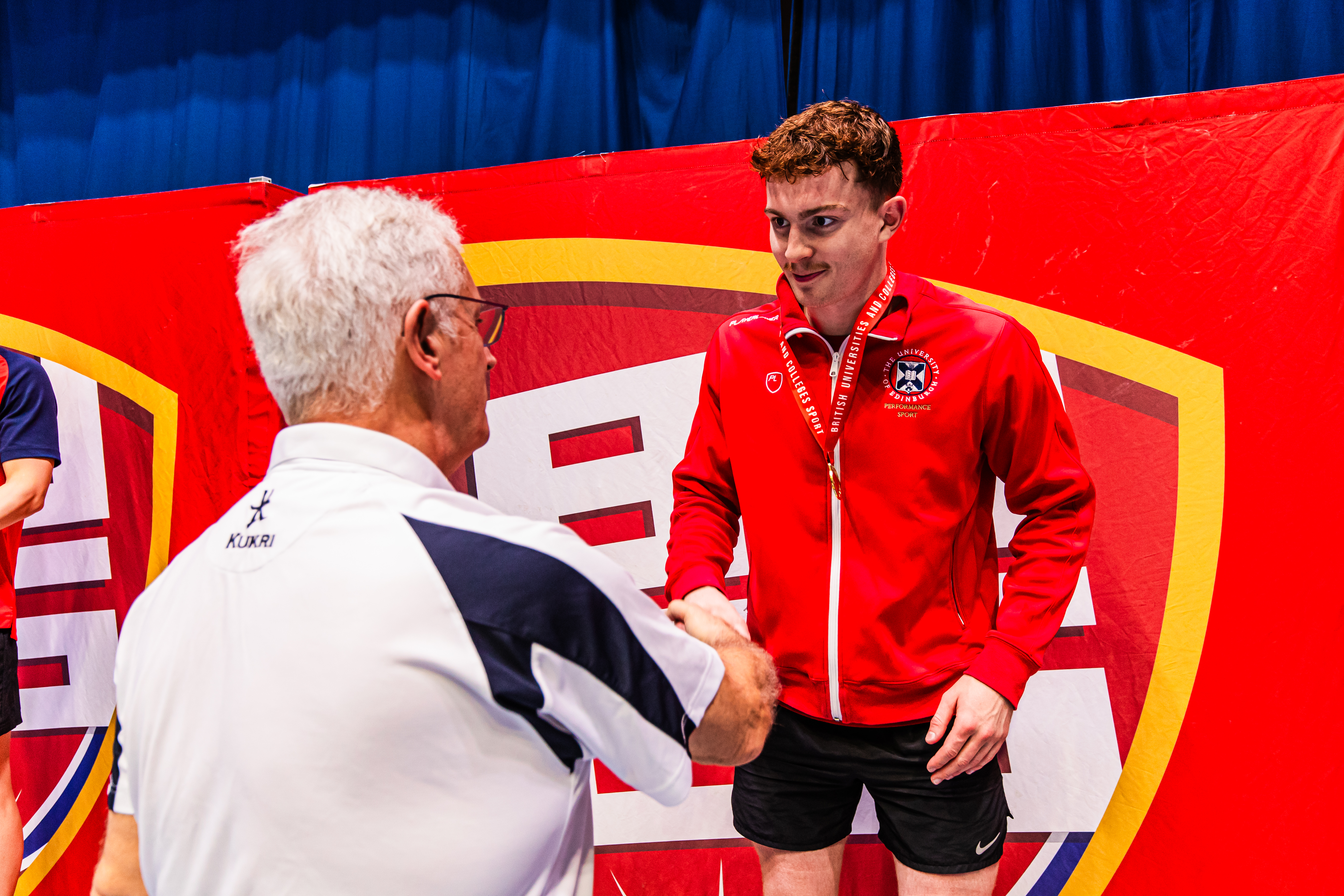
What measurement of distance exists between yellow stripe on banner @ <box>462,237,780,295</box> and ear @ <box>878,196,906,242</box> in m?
0.67

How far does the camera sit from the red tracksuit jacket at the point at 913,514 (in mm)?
1363

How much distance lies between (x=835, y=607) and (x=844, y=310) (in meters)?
0.47

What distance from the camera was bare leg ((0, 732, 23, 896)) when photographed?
2275mm

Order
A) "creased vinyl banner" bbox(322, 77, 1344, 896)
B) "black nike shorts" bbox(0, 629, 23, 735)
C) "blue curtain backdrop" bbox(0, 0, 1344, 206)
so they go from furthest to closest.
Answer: "black nike shorts" bbox(0, 629, 23, 735) → "blue curtain backdrop" bbox(0, 0, 1344, 206) → "creased vinyl banner" bbox(322, 77, 1344, 896)

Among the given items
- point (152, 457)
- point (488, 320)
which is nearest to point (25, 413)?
point (152, 457)

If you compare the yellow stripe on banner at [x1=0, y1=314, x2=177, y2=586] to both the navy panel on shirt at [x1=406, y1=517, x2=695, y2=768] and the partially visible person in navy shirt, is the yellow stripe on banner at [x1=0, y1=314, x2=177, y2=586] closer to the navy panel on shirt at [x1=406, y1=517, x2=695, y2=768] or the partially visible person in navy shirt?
the partially visible person in navy shirt

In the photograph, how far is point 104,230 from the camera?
2510 millimetres

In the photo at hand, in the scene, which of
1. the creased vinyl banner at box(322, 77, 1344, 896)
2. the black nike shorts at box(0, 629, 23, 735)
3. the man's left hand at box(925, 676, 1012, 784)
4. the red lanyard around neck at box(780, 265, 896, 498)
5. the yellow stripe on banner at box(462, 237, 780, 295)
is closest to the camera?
the man's left hand at box(925, 676, 1012, 784)

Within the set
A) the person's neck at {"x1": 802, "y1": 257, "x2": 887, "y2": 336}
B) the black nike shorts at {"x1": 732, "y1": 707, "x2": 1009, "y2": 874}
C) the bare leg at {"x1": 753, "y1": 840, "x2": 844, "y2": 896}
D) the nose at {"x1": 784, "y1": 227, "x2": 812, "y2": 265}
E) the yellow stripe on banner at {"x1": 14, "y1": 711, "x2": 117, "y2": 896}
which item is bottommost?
the yellow stripe on banner at {"x1": 14, "y1": 711, "x2": 117, "y2": 896}

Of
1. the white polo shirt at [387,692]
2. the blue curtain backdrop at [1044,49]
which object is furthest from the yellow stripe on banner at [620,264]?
the white polo shirt at [387,692]

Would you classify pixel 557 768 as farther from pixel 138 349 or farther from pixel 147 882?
pixel 138 349

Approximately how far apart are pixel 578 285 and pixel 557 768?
1612 mm

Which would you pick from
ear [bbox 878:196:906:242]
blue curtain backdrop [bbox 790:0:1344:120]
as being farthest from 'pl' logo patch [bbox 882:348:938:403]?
blue curtain backdrop [bbox 790:0:1344:120]

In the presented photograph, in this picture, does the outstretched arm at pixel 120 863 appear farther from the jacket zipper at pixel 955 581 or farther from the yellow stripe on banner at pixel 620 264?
the yellow stripe on banner at pixel 620 264
